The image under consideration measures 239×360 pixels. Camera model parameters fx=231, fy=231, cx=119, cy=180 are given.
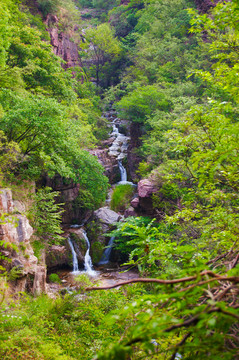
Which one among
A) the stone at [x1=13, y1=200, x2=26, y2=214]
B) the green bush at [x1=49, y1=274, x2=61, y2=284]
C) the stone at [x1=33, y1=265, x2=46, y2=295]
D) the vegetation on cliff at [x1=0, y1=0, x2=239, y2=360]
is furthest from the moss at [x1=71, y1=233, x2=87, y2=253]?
the stone at [x1=13, y1=200, x2=26, y2=214]

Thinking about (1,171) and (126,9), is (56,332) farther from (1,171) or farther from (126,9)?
(126,9)

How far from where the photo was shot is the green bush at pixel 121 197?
58.3 ft

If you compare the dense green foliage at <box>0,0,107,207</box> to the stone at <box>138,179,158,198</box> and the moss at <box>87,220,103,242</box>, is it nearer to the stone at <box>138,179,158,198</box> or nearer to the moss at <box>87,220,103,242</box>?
the moss at <box>87,220,103,242</box>

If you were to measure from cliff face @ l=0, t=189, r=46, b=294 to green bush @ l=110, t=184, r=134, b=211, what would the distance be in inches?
370

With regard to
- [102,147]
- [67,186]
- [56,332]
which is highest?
[102,147]

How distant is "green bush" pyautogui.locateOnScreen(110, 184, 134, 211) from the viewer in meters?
17.8

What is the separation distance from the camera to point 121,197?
59.6 ft

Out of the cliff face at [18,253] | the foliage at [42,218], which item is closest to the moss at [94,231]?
the foliage at [42,218]

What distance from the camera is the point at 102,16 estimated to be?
41688 mm

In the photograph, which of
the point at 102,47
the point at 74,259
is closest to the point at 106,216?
the point at 74,259

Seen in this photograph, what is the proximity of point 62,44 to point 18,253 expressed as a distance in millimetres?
24587

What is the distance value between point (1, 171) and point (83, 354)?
6.61 meters

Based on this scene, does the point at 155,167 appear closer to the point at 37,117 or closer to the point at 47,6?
the point at 37,117

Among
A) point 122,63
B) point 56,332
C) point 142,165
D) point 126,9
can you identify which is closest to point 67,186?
point 142,165
